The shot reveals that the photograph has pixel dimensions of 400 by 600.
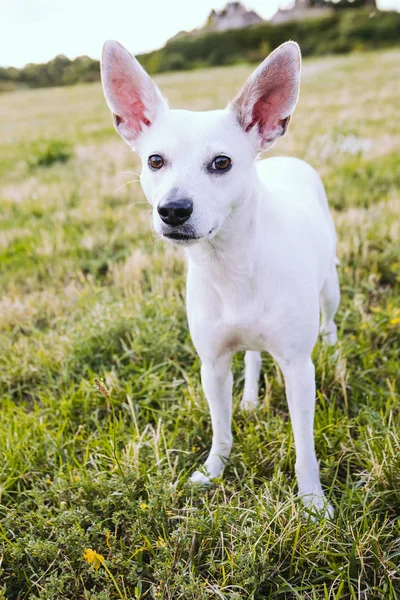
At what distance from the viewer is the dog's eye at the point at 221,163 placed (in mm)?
2234

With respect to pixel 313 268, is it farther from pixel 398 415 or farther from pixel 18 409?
pixel 18 409

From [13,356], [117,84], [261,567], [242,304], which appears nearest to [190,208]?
[242,304]

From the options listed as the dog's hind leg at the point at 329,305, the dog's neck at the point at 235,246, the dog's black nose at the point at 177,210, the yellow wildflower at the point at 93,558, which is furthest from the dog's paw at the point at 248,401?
the dog's black nose at the point at 177,210

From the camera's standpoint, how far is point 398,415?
117 inches

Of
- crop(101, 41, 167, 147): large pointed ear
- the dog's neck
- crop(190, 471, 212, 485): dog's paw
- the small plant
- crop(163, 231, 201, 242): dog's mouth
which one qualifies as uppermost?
crop(101, 41, 167, 147): large pointed ear

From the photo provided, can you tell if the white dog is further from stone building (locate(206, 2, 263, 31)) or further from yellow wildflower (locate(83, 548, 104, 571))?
stone building (locate(206, 2, 263, 31))

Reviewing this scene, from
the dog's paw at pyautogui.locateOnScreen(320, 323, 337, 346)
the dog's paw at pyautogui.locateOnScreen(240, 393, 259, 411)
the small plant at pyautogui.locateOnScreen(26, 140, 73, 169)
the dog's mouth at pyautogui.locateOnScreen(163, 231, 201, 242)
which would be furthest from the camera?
the small plant at pyautogui.locateOnScreen(26, 140, 73, 169)

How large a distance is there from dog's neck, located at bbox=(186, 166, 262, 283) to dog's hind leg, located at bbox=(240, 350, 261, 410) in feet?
3.34

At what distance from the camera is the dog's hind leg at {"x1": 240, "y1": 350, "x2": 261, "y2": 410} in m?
3.33

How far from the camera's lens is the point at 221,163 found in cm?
225

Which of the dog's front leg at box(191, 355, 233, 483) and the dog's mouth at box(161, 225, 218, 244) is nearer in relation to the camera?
the dog's mouth at box(161, 225, 218, 244)

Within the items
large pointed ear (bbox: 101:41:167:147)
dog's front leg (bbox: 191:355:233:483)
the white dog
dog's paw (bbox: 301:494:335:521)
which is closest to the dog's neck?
the white dog

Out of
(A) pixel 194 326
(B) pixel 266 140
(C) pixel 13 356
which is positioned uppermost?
(B) pixel 266 140

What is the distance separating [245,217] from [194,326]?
2.07ft
